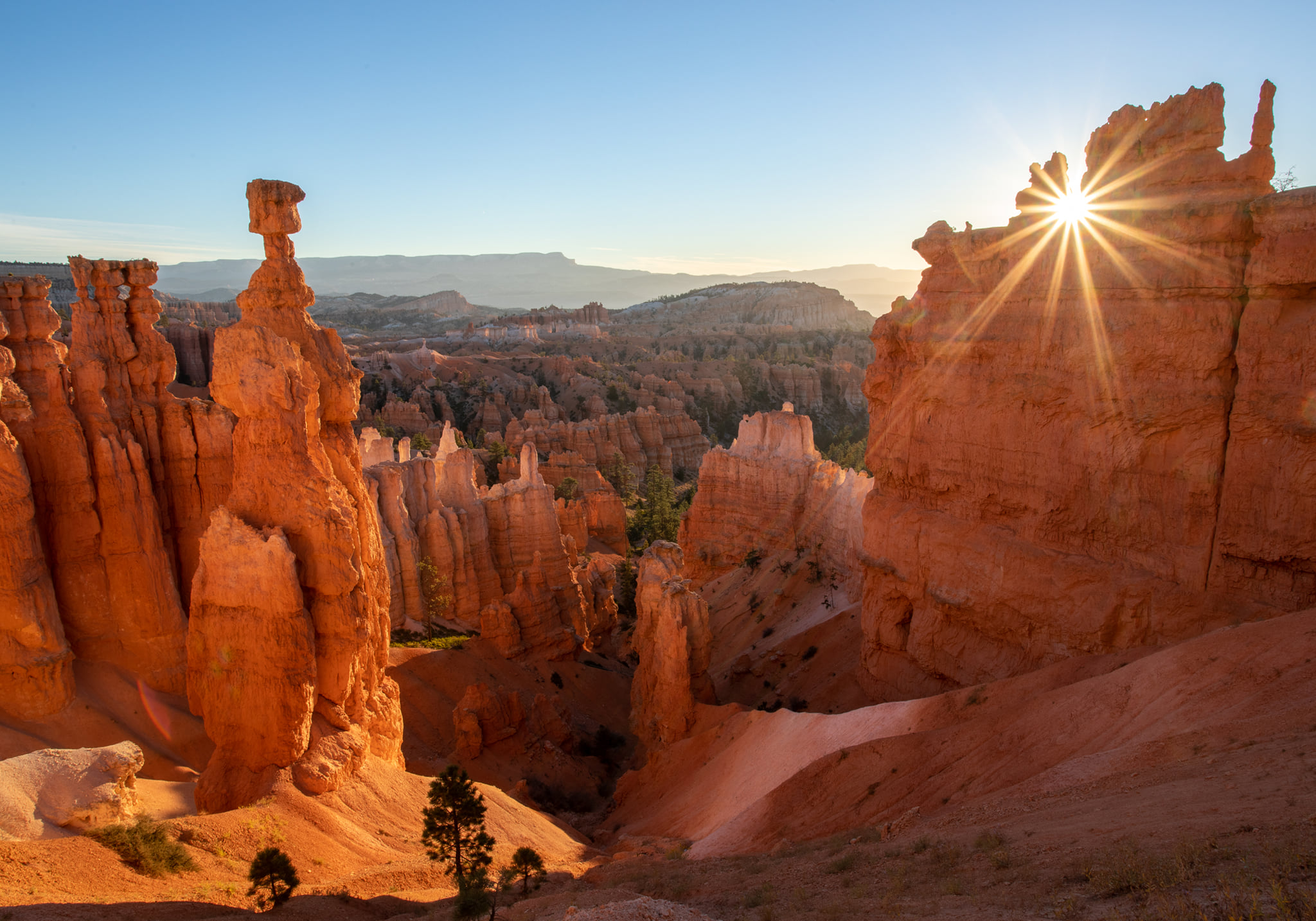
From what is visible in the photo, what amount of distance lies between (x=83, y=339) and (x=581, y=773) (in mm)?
13417

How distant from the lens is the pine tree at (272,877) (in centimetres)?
827

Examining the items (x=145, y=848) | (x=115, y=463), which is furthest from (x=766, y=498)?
(x=145, y=848)

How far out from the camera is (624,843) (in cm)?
1430

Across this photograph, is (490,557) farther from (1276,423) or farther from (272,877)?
(1276,423)

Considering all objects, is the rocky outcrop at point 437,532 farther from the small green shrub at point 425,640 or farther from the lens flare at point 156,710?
the lens flare at point 156,710

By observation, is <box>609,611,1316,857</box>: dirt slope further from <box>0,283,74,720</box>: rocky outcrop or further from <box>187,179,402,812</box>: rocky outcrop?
<box>0,283,74,720</box>: rocky outcrop

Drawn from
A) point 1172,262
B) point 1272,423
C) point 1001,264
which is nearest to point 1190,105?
point 1172,262

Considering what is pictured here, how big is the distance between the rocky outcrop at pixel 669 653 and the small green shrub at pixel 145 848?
425 inches

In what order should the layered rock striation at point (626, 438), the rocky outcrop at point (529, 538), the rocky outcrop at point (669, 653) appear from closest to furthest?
the rocky outcrop at point (669, 653) < the rocky outcrop at point (529, 538) < the layered rock striation at point (626, 438)

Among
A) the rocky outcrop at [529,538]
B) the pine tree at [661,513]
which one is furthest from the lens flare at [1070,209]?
the pine tree at [661,513]

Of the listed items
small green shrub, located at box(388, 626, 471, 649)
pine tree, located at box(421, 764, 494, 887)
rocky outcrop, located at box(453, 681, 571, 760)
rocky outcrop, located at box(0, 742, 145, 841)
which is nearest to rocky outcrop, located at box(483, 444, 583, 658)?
small green shrub, located at box(388, 626, 471, 649)

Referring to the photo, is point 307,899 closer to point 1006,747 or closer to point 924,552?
point 1006,747

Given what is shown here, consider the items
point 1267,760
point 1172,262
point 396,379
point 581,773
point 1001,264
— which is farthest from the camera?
point 396,379

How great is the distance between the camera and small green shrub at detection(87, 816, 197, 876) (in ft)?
28.2
